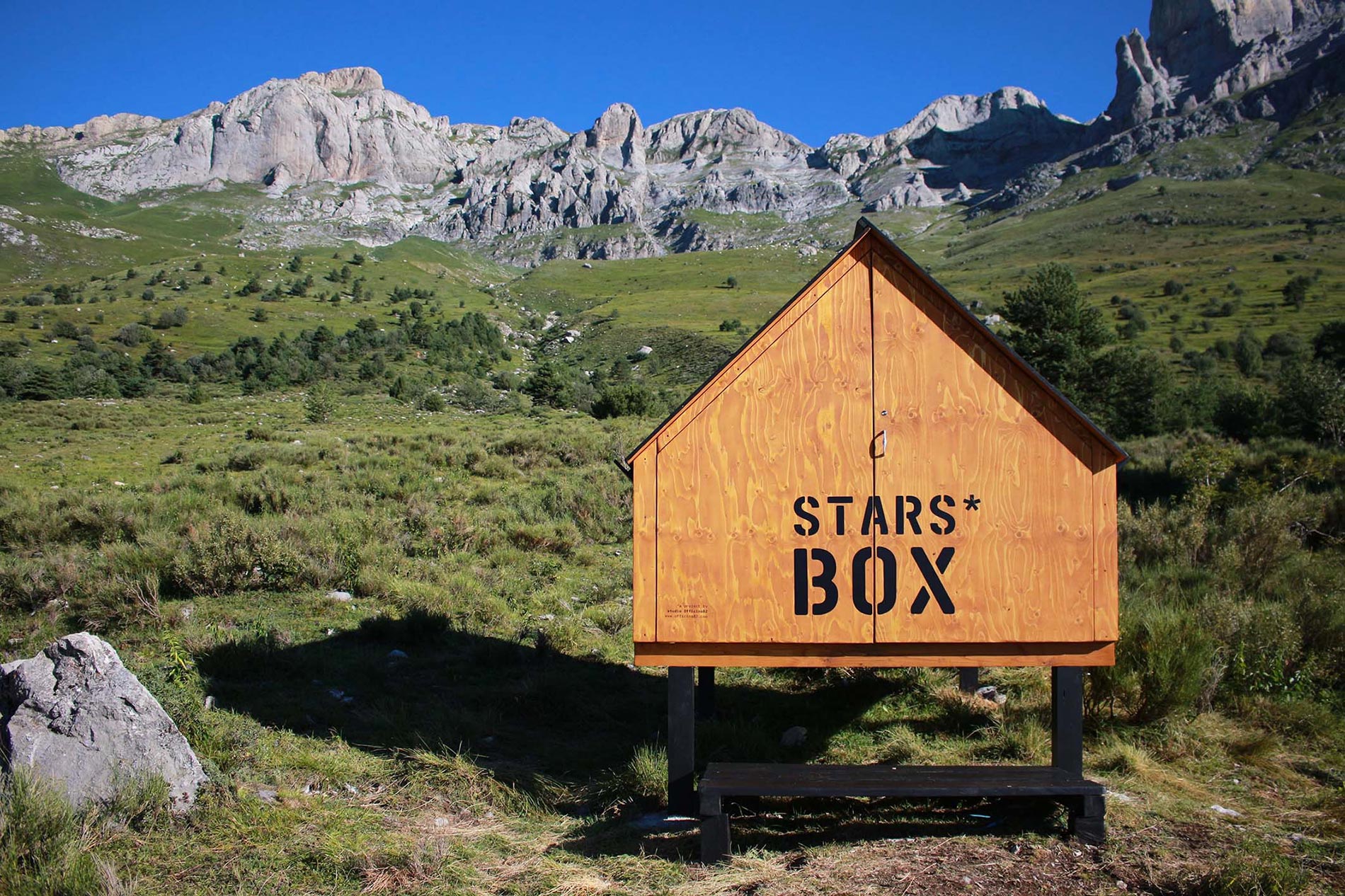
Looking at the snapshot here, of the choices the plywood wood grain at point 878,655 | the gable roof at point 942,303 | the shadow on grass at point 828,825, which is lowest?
the shadow on grass at point 828,825

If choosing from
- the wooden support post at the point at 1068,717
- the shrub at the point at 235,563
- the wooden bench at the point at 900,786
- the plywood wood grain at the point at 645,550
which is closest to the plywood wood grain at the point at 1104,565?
the wooden support post at the point at 1068,717

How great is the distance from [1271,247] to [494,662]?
113035 mm

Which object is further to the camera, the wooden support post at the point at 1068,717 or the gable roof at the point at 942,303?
the wooden support post at the point at 1068,717

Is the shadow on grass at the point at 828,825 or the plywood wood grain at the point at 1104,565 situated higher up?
the plywood wood grain at the point at 1104,565

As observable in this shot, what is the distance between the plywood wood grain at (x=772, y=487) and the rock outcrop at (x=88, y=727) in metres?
3.14

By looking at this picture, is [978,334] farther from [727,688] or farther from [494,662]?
[494,662]

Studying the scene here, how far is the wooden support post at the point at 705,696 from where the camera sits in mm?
7055

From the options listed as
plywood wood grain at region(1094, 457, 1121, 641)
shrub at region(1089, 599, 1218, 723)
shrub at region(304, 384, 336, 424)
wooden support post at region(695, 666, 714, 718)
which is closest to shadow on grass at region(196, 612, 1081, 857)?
wooden support post at region(695, 666, 714, 718)

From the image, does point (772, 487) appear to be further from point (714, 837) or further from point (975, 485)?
point (714, 837)

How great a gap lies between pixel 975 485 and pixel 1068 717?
1.60 meters

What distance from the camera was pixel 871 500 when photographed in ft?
16.7

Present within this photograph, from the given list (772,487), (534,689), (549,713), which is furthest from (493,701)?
(772,487)

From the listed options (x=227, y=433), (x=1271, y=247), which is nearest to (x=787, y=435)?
(x=227, y=433)

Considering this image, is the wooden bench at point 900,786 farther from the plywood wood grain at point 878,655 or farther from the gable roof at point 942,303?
the gable roof at point 942,303
